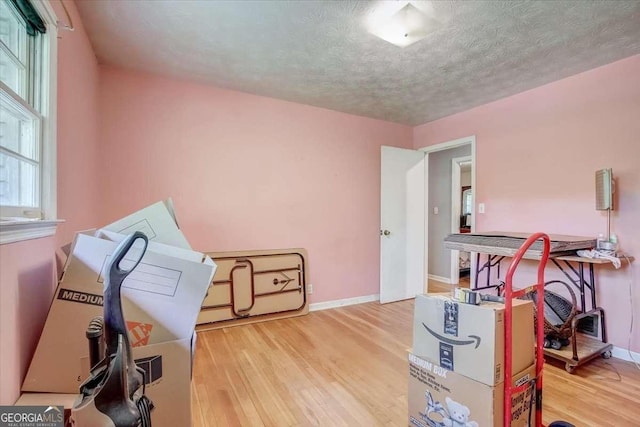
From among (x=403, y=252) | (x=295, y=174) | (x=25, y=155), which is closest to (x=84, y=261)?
(x=25, y=155)

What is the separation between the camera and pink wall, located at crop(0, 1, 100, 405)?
3.36 ft

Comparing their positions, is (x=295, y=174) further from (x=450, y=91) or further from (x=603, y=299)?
(x=603, y=299)

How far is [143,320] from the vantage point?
1.22m

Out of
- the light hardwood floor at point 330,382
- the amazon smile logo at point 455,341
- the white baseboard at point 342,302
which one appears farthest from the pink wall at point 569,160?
the amazon smile logo at point 455,341

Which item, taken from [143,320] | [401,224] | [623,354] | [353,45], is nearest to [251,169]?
[353,45]

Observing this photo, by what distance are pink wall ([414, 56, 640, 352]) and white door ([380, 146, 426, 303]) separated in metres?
0.84

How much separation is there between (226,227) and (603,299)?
3.50 meters

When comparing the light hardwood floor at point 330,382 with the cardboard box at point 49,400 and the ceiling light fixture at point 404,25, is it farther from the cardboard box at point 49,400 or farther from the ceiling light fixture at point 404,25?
the ceiling light fixture at point 404,25

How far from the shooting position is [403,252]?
411cm

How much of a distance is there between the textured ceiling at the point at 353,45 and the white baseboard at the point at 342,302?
7.97ft

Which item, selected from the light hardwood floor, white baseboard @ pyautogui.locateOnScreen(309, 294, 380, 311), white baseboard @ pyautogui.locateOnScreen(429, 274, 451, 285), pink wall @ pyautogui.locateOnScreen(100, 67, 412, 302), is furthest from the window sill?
white baseboard @ pyautogui.locateOnScreen(429, 274, 451, 285)

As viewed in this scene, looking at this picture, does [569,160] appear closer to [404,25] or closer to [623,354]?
[623,354]

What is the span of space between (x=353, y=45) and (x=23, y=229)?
2.16 metres

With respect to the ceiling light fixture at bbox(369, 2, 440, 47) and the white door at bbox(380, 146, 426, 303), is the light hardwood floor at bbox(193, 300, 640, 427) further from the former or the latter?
the ceiling light fixture at bbox(369, 2, 440, 47)
